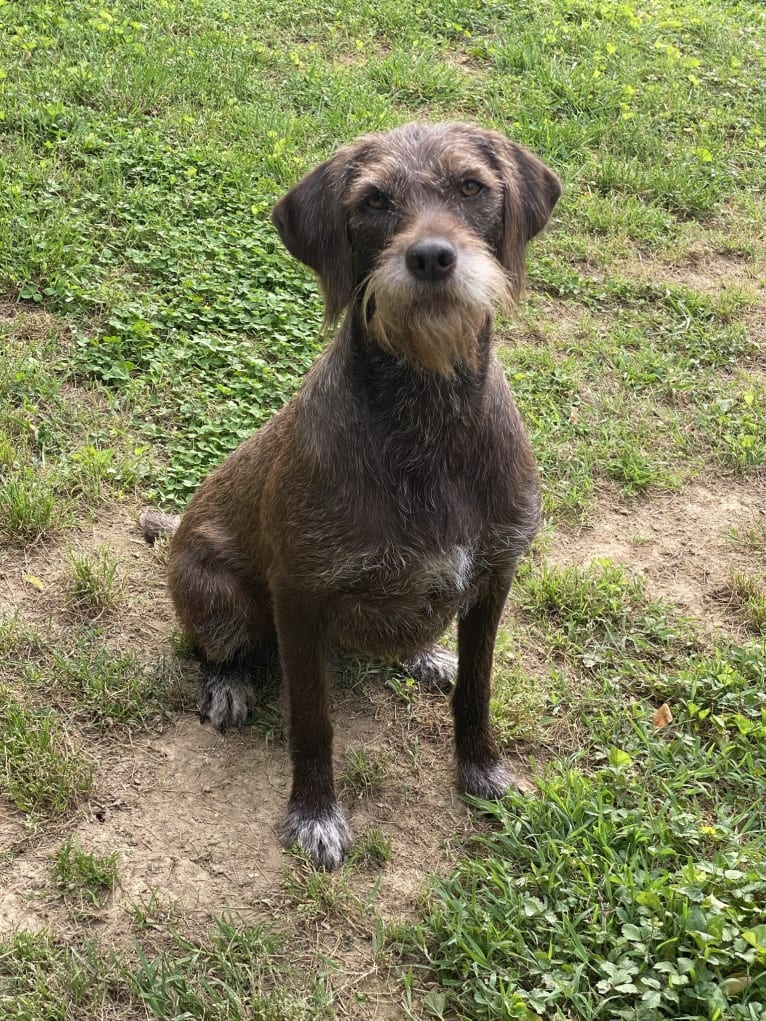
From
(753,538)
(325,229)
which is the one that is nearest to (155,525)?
(325,229)

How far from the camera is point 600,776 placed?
12.1 ft

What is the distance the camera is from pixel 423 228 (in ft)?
9.39

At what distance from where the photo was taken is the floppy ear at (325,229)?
317 centimetres

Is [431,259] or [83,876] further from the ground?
[431,259]

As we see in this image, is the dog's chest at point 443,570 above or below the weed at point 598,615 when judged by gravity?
above

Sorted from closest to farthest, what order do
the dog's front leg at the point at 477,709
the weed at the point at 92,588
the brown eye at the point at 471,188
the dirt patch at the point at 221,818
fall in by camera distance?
1. the brown eye at the point at 471,188
2. the dirt patch at the point at 221,818
3. the dog's front leg at the point at 477,709
4. the weed at the point at 92,588

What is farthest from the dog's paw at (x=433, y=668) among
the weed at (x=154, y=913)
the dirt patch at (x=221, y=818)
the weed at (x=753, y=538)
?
the weed at (x=753, y=538)

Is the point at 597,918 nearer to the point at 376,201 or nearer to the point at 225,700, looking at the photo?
the point at 225,700

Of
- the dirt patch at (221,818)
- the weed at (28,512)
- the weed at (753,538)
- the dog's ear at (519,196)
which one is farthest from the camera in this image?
the weed at (753,538)

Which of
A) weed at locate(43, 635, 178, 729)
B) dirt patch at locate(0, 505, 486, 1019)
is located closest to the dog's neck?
dirt patch at locate(0, 505, 486, 1019)

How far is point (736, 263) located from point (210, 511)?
4553mm

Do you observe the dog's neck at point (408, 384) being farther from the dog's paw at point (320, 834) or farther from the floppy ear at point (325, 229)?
the dog's paw at point (320, 834)

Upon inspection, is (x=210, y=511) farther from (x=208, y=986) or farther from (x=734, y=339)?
(x=734, y=339)

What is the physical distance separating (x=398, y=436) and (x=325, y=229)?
678mm
